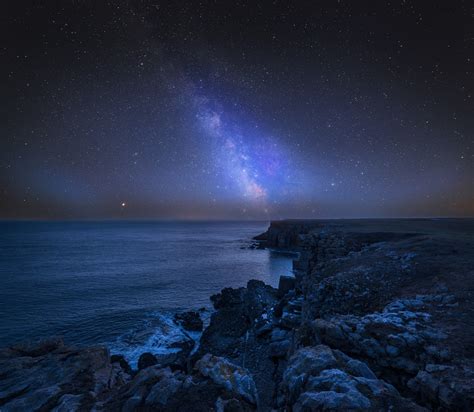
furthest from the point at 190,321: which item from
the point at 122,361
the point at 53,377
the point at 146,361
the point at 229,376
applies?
the point at 229,376

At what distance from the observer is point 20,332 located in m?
27.0

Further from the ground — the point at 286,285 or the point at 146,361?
the point at 286,285

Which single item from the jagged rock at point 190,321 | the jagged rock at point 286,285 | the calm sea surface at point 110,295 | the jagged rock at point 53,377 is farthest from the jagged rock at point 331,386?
the jagged rock at point 286,285

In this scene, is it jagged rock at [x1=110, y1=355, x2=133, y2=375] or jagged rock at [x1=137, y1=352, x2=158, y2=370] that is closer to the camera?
jagged rock at [x1=110, y1=355, x2=133, y2=375]

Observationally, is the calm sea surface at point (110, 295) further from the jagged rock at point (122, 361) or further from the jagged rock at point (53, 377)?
the jagged rock at point (53, 377)

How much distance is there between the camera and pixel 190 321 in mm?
30000

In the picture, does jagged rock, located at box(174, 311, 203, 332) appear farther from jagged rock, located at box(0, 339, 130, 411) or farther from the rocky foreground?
jagged rock, located at box(0, 339, 130, 411)

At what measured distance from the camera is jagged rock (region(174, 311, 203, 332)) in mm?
29239

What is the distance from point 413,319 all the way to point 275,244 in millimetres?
101539

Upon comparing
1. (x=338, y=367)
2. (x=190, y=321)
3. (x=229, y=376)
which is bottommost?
(x=190, y=321)

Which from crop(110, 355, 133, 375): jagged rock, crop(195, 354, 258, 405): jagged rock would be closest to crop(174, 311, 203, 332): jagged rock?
crop(110, 355, 133, 375): jagged rock

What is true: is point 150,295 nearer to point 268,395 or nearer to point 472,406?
point 268,395

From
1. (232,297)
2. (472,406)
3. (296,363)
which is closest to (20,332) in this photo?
(232,297)

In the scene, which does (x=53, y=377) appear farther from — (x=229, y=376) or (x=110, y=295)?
(x=110, y=295)
